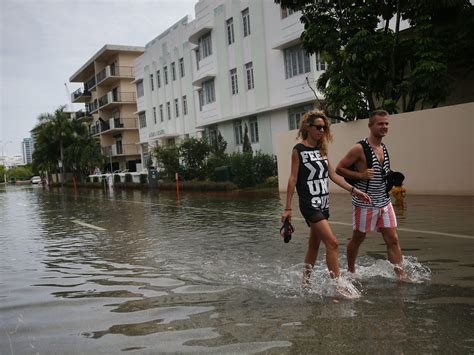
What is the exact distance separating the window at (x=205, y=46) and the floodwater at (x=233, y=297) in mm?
26018

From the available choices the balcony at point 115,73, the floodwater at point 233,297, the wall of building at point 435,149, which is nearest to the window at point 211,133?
the wall of building at point 435,149

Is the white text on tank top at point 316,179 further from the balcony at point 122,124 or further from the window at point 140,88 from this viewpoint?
the balcony at point 122,124

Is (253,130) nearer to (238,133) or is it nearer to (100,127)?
(238,133)

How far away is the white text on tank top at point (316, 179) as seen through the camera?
5355 millimetres

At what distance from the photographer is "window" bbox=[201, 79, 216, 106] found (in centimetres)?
3519

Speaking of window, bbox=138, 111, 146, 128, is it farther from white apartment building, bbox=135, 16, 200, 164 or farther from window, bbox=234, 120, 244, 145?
window, bbox=234, 120, 244, 145

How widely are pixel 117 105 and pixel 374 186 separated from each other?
2300 inches

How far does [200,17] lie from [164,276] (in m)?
30.8

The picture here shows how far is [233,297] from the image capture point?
18.3 ft

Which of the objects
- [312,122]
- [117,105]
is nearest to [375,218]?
[312,122]

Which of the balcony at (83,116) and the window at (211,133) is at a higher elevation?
the balcony at (83,116)

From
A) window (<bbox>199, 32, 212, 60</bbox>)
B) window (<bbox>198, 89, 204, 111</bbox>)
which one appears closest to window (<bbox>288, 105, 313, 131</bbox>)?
window (<bbox>199, 32, 212, 60</bbox>)

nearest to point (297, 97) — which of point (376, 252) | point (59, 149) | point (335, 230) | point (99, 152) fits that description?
point (335, 230)

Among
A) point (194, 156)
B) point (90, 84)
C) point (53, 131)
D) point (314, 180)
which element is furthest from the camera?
point (90, 84)
